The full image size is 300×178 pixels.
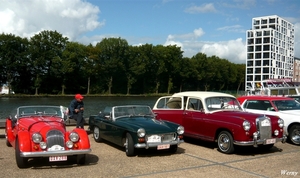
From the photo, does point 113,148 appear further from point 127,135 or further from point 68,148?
point 68,148

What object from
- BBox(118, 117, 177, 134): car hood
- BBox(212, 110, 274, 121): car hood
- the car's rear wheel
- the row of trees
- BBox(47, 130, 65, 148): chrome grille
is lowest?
the car's rear wheel

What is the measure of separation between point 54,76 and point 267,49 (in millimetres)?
61047

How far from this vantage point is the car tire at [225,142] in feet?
34.0

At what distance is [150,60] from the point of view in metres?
91.3

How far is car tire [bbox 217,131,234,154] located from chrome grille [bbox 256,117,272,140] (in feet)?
2.94

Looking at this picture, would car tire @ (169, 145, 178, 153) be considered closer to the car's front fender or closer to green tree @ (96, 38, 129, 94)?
the car's front fender

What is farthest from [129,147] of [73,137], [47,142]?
[47,142]

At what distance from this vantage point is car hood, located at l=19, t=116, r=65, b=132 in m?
8.90

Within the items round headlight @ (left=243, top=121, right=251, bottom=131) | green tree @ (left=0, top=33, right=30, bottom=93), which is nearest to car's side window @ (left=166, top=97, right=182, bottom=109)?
round headlight @ (left=243, top=121, right=251, bottom=131)

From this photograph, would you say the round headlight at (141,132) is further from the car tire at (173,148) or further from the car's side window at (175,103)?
the car's side window at (175,103)

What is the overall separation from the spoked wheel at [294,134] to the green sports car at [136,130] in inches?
187

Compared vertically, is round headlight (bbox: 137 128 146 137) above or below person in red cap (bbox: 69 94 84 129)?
below

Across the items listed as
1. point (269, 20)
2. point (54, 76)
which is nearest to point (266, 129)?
point (54, 76)

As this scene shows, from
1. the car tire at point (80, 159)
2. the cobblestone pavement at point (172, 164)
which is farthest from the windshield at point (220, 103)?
the car tire at point (80, 159)
